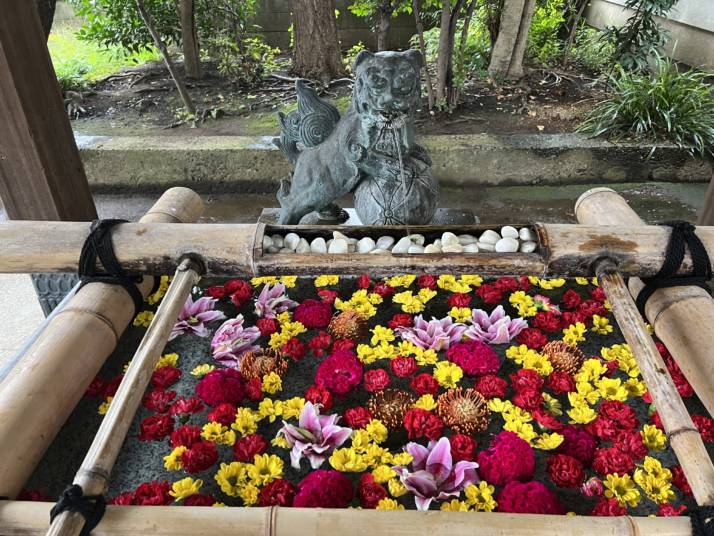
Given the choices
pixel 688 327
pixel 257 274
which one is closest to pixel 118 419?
pixel 257 274

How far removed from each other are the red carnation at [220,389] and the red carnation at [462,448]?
63cm

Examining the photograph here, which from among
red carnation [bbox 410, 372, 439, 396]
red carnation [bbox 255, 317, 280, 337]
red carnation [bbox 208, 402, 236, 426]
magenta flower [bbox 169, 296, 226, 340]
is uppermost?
red carnation [bbox 410, 372, 439, 396]

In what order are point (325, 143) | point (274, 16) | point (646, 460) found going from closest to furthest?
point (646, 460)
point (325, 143)
point (274, 16)

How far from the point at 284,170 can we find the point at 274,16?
397 centimetres

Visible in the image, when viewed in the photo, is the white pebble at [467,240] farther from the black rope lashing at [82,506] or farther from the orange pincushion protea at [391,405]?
the black rope lashing at [82,506]

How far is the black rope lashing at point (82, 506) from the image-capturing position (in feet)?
3.04

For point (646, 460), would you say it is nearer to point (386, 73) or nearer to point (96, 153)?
point (386, 73)

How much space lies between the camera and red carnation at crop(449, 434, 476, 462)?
1326mm

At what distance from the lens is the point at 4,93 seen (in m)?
1.99

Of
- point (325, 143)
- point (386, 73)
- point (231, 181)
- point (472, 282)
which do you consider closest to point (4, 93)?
point (325, 143)

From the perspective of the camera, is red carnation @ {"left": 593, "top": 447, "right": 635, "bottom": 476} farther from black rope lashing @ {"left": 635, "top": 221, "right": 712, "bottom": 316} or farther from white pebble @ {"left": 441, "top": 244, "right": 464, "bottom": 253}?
white pebble @ {"left": 441, "top": 244, "right": 464, "bottom": 253}

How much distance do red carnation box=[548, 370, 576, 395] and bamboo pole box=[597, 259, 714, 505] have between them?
0.90ft

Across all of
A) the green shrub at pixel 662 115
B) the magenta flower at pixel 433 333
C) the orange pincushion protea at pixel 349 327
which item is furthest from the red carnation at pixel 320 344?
the green shrub at pixel 662 115

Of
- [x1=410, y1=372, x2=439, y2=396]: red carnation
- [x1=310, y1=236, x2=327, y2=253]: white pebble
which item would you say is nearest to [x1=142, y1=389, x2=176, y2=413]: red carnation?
[x1=310, y1=236, x2=327, y2=253]: white pebble
